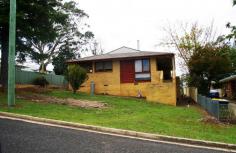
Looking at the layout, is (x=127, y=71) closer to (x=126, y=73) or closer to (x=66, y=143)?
(x=126, y=73)

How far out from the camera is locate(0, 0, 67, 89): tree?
22.2 metres

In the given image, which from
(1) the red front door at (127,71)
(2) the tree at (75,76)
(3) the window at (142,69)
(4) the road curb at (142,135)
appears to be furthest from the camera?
(1) the red front door at (127,71)

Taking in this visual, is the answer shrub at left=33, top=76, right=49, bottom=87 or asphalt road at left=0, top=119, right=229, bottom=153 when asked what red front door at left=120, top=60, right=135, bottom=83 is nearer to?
shrub at left=33, top=76, right=49, bottom=87

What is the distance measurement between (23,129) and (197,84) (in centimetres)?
2830

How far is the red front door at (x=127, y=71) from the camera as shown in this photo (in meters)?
32.9

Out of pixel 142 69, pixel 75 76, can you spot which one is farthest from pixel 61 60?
pixel 75 76

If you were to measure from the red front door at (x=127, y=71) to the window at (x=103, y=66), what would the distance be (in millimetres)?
1417

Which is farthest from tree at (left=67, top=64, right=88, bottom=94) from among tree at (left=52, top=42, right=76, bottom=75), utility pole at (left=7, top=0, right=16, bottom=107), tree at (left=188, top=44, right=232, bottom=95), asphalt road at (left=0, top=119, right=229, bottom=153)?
tree at (left=52, top=42, right=76, bottom=75)

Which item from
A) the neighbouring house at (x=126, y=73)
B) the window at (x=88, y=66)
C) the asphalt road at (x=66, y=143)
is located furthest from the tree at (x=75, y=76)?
the asphalt road at (x=66, y=143)

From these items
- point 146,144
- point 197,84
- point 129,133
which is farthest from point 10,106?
point 197,84

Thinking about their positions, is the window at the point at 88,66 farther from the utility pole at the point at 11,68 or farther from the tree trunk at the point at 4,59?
the utility pole at the point at 11,68

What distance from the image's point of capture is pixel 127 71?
33188 millimetres

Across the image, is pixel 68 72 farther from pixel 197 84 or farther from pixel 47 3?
pixel 197 84

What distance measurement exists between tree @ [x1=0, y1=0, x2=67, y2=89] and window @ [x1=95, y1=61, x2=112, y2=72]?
9.99 meters
